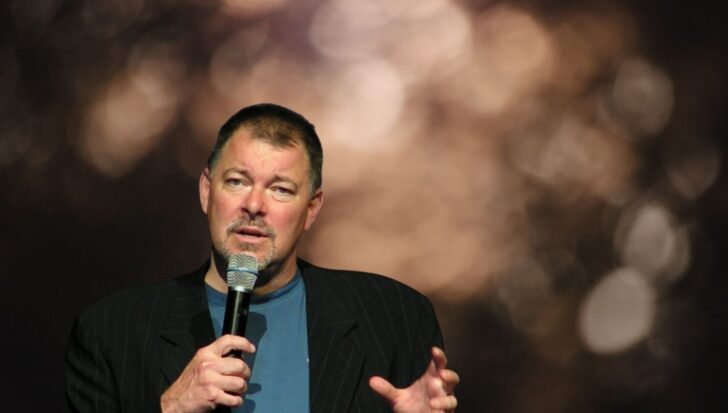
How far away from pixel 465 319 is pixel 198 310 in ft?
3.14

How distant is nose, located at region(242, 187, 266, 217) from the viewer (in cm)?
247

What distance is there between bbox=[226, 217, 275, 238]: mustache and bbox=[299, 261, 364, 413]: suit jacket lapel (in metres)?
0.25

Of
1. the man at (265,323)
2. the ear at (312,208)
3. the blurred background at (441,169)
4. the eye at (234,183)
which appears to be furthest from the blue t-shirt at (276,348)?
the blurred background at (441,169)

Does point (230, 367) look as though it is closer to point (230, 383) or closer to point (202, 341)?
point (230, 383)

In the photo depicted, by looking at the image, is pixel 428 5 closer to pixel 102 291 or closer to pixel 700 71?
pixel 700 71

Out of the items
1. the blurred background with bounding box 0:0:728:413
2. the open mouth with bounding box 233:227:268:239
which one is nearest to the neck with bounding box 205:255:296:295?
the open mouth with bounding box 233:227:268:239

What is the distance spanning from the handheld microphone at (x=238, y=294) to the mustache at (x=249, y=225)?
0.15 m

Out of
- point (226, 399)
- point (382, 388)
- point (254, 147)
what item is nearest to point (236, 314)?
point (226, 399)

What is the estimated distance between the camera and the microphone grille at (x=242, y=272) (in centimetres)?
219

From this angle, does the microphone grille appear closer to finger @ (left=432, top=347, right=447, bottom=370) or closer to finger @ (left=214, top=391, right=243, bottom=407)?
finger @ (left=214, top=391, right=243, bottom=407)

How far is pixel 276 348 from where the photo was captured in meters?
2.55

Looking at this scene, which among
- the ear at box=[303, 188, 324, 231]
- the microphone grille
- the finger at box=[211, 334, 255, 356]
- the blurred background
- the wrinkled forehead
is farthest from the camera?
the blurred background

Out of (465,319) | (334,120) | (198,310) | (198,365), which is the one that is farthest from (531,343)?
(198,365)

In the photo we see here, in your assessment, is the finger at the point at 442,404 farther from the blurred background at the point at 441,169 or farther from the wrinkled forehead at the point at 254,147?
the blurred background at the point at 441,169
